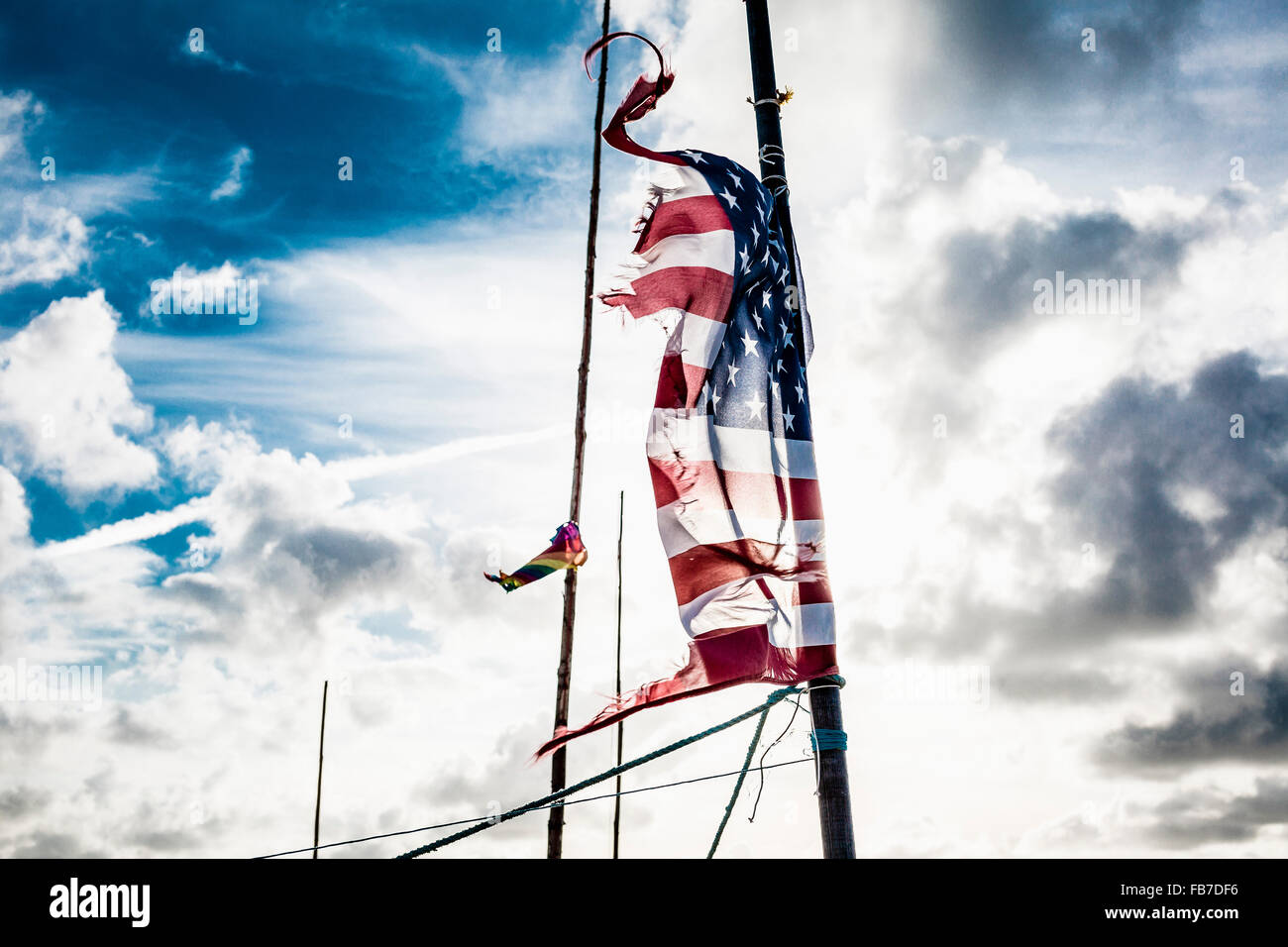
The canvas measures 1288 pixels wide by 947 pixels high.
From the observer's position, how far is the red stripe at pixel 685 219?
21.1 feet

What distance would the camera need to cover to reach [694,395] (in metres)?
6.21

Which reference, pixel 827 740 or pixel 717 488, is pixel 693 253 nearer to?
pixel 717 488

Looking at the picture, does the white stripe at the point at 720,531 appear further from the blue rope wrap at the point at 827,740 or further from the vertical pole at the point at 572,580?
the vertical pole at the point at 572,580

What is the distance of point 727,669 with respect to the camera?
18.7ft

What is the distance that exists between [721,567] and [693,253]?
209 centimetres

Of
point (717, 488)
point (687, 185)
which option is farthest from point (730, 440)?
point (687, 185)

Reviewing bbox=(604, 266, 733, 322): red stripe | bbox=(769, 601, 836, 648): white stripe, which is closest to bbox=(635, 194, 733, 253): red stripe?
bbox=(604, 266, 733, 322): red stripe

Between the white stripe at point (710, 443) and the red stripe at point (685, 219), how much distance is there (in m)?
1.24

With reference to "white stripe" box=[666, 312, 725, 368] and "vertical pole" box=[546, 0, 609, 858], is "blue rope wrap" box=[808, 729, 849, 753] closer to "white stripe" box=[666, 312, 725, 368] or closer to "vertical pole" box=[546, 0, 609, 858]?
"white stripe" box=[666, 312, 725, 368]

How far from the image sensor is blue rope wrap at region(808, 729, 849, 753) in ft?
18.6

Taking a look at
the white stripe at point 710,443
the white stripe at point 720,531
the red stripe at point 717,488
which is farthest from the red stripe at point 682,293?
the white stripe at point 720,531

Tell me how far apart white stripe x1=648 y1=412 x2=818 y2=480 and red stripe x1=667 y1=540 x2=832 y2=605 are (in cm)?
54
